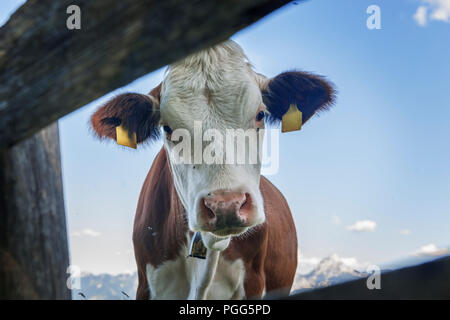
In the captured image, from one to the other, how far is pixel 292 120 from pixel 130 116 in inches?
55.4

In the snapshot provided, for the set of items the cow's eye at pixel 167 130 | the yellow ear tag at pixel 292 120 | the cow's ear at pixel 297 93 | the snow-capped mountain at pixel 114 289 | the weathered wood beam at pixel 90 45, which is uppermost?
the cow's ear at pixel 297 93

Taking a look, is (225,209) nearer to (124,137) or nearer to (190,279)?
(190,279)

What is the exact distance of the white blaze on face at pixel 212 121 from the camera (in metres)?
2.19

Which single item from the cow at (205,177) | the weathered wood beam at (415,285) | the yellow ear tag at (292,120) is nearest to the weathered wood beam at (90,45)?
the weathered wood beam at (415,285)

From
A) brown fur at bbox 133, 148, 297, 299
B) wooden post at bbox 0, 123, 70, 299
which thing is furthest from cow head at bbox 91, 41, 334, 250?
wooden post at bbox 0, 123, 70, 299

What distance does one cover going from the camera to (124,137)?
3162 mm

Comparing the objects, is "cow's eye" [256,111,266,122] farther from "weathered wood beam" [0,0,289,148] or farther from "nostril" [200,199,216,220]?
"weathered wood beam" [0,0,289,148]

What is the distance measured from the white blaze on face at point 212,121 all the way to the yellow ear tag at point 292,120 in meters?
0.51

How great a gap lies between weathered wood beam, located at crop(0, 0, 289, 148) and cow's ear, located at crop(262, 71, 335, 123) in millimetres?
2536

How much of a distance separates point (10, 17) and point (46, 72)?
0.16 metres

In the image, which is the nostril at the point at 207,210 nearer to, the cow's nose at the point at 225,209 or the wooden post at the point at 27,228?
→ the cow's nose at the point at 225,209
